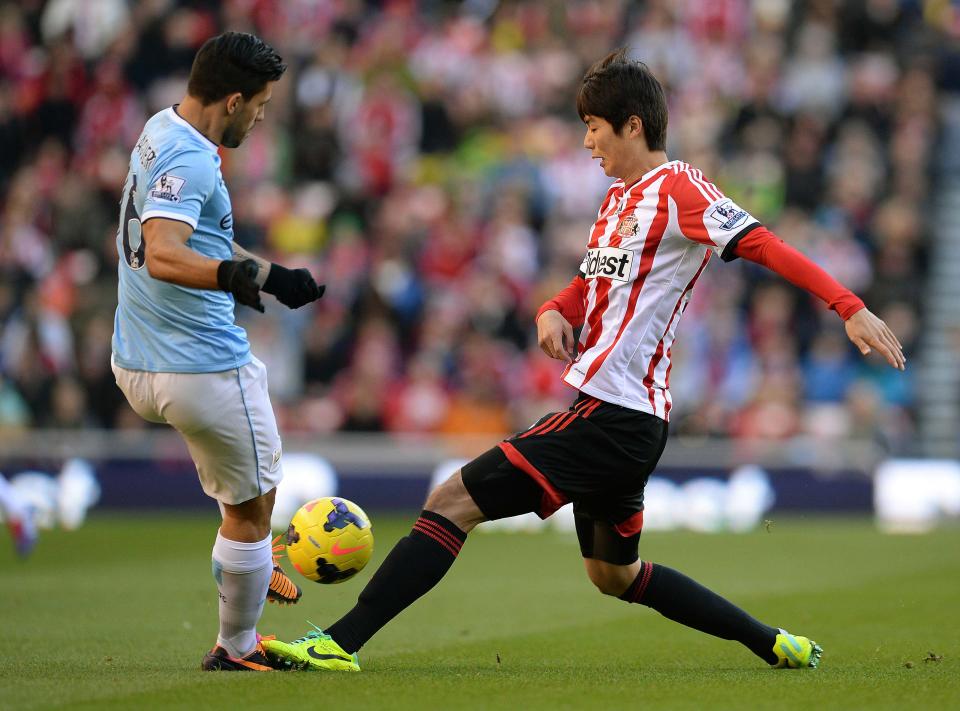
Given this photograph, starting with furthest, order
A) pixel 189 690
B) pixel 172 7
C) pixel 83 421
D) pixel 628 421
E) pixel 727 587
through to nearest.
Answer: pixel 172 7, pixel 83 421, pixel 727 587, pixel 628 421, pixel 189 690

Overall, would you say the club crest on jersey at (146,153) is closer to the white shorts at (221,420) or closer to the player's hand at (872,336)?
the white shorts at (221,420)

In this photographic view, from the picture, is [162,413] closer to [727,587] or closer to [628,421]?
[628,421]

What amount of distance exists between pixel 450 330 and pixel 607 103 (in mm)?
10756

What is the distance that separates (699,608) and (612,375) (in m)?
1.06

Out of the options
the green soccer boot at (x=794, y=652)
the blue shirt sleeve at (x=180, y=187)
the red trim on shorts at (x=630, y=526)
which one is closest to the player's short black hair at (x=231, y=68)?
the blue shirt sleeve at (x=180, y=187)

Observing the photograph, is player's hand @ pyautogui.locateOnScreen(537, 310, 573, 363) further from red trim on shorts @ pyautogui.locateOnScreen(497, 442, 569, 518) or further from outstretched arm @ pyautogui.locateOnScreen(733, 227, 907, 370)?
outstretched arm @ pyautogui.locateOnScreen(733, 227, 907, 370)

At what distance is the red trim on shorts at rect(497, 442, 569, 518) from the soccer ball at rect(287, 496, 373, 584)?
75 cm

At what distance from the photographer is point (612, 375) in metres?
5.67

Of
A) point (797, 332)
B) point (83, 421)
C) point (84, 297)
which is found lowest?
point (83, 421)

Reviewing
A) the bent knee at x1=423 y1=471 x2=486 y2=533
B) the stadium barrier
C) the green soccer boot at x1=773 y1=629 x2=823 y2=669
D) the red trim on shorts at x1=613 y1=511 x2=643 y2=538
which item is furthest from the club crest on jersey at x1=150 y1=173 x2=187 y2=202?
the stadium barrier

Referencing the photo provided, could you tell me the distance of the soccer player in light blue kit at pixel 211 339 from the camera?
219 inches

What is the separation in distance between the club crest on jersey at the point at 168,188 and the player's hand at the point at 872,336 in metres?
2.43

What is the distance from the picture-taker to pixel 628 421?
566 cm

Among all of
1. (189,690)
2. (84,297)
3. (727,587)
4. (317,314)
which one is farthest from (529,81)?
(189,690)
